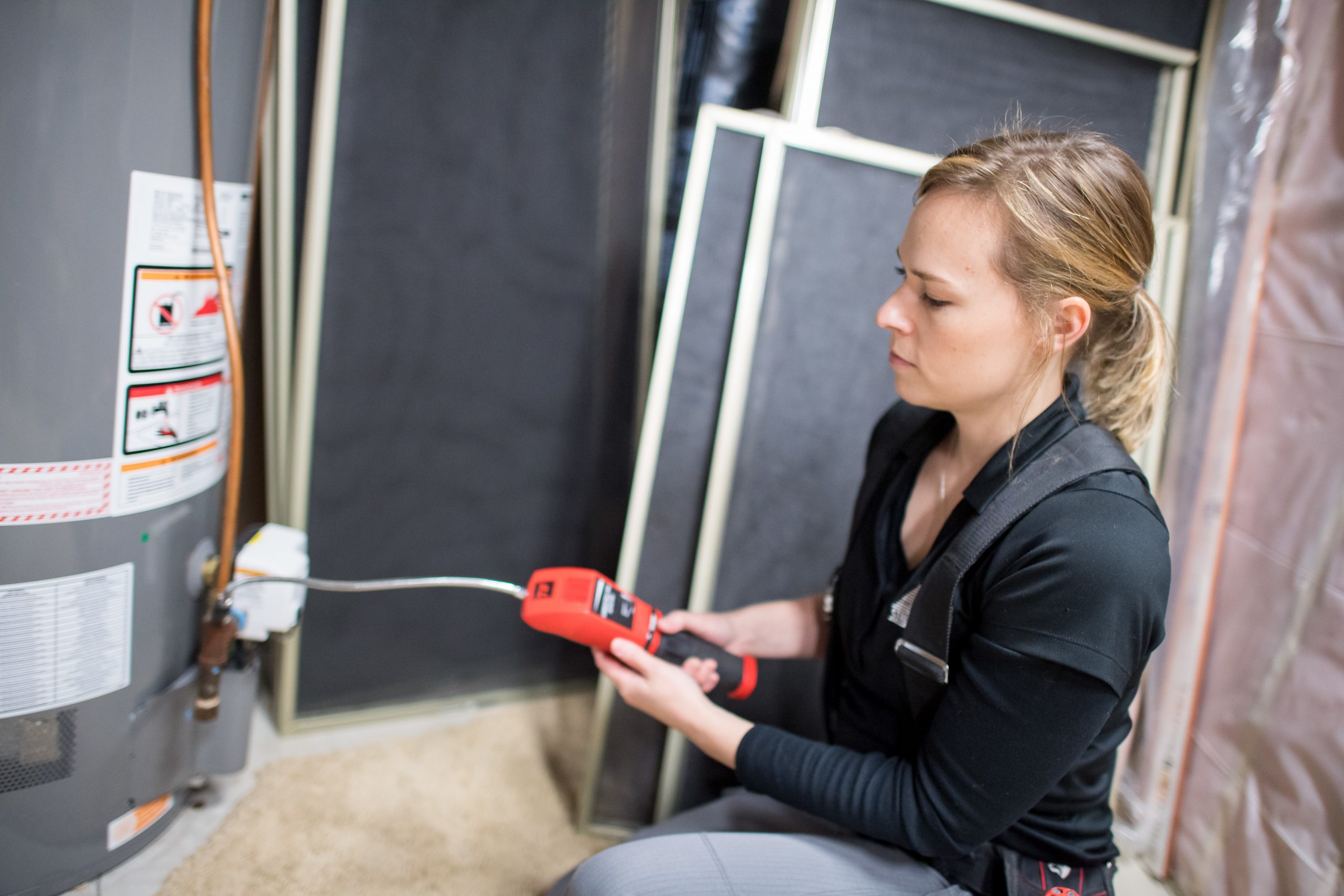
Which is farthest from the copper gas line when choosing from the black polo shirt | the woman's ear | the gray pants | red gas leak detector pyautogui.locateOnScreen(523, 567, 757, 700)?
the woman's ear

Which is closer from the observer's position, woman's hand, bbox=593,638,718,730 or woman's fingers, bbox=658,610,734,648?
woman's hand, bbox=593,638,718,730

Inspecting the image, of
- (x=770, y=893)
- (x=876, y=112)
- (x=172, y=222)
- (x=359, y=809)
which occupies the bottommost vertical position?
(x=359, y=809)

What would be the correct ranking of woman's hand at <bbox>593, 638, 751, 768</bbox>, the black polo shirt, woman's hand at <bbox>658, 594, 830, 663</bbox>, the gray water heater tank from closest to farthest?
the black polo shirt < the gray water heater tank < woman's hand at <bbox>593, 638, 751, 768</bbox> < woman's hand at <bbox>658, 594, 830, 663</bbox>

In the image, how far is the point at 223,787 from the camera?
4.64ft

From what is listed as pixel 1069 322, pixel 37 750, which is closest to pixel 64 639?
pixel 37 750

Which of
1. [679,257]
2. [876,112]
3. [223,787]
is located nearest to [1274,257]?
[876,112]

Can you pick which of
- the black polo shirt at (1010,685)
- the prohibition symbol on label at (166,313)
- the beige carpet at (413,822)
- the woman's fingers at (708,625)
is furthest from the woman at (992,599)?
the prohibition symbol on label at (166,313)

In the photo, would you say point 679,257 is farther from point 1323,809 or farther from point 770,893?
point 1323,809

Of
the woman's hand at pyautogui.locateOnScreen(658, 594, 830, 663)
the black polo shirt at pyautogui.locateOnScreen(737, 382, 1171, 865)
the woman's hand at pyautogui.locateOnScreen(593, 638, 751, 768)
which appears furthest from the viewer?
the woman's hand at pyautogui.locateOnScreen(658, 594, 830, 663)

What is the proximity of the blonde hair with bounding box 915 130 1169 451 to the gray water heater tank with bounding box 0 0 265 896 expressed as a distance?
2.80 ft

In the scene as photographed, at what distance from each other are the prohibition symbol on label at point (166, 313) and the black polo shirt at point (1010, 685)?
840 millimetres

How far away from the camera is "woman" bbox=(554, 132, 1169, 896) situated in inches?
31.1

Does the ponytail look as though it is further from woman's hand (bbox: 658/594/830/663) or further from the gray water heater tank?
the gray water heater tank

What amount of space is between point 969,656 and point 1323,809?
0.78 meters
